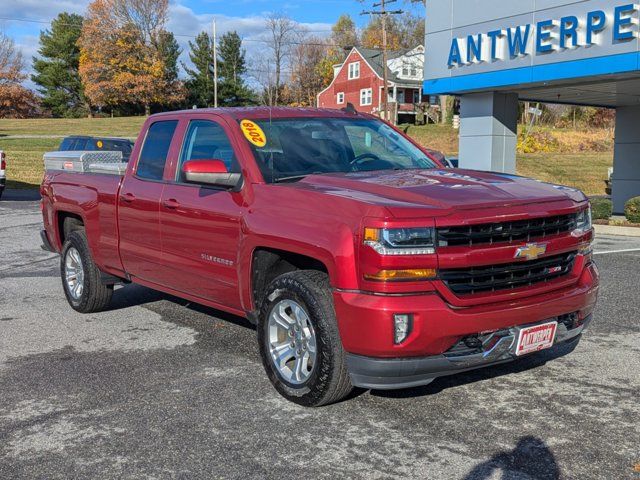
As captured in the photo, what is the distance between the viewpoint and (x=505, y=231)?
4.07m

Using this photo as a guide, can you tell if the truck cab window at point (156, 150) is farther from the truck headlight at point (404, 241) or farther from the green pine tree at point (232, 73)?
the green pine tree at point (232, 73)

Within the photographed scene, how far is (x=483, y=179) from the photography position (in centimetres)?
482

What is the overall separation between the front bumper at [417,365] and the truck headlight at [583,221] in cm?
92

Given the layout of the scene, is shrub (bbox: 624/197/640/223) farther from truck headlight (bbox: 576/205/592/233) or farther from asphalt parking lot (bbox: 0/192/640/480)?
truck headlight (bbox: 576/205/592/233)

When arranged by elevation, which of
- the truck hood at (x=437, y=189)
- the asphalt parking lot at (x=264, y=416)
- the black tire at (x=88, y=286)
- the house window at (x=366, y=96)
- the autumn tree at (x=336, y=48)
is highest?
the autumn tree at (x=336, y=48)

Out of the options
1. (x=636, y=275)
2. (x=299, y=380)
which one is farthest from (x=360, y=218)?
(x=636, y=275)

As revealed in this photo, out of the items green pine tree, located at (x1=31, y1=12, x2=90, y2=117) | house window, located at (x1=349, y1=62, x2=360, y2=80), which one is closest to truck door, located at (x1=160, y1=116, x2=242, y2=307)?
house window, located at (x1=349, y1=62, x2=360, y2=80)

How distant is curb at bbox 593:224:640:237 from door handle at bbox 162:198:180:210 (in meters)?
11.0

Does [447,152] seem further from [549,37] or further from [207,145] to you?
[207,145]

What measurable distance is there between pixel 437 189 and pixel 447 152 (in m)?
42.0

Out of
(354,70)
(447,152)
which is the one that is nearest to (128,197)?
(447,152)

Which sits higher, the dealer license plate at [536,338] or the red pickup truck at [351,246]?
the red pickup truck at [351,246]

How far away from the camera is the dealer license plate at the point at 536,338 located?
4.17 meters

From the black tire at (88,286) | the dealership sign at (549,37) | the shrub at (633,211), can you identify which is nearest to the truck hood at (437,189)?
the black tire at (88,286)
